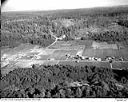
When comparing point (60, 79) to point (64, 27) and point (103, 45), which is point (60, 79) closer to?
point (103, 45)

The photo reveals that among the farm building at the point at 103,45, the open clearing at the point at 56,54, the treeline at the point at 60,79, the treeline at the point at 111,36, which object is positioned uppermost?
the treeline at the point at 111,36

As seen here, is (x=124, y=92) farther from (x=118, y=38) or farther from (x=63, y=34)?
(x=63, y=34)

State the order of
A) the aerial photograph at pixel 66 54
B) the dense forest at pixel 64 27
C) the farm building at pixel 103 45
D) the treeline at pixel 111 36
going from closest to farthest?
the aerial photograph at pixel 66 54, the farm building at pixel 103 45, the treeline at pixel 111 36, the dense forest at pixel 64 27

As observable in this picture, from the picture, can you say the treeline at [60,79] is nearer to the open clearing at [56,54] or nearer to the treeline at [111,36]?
the open clearing at [56,54]

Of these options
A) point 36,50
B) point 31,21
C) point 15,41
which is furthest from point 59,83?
point 31,21

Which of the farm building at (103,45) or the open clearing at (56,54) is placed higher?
the farm building at (103,45)

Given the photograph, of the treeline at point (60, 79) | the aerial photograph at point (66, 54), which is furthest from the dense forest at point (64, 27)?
the treeline at point (60, 79)

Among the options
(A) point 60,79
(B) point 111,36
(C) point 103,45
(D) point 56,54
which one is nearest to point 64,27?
(B) point 111,36
